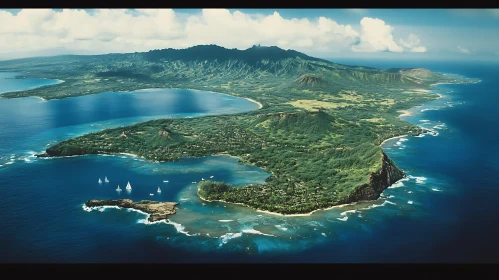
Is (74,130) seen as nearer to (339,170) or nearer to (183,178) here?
(183,178)

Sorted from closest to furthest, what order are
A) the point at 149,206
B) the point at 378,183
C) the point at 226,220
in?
the point at 226,220 → the point at 149,206 → the point at 378,183

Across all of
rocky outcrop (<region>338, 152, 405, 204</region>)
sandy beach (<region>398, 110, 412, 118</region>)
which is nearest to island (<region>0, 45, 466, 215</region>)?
rocky outcrop (<region>338, 152, 405, 204</region>)

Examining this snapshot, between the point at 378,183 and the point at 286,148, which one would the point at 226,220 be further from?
the point at 286,148

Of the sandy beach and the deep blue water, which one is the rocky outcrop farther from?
the sandy beach

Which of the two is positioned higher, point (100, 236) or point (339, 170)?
point (339, 170)

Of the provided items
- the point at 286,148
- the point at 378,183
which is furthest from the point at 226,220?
the point at 286,148

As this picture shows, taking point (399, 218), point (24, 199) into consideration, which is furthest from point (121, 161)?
point (399, 218)
